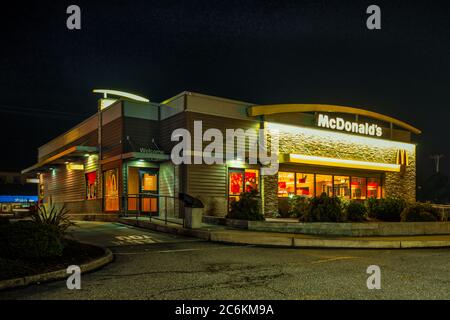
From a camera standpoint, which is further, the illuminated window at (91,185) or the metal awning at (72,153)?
the illuminated window at (91,185)

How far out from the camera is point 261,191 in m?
22.2

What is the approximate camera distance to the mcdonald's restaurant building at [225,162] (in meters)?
20.3

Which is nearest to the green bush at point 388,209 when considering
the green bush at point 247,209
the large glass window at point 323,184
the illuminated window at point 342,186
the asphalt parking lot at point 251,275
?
the green bush at point 247,209

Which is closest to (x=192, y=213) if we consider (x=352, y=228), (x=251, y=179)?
(x=352, y=228)

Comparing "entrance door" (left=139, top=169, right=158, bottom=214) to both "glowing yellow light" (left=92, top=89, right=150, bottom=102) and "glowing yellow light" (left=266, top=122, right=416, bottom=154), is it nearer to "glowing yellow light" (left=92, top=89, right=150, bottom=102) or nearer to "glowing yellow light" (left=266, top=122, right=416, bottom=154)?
"glowing yellow light" (left=92, top=89, right=150, bottom=102)

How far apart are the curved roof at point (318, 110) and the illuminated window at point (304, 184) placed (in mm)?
3861

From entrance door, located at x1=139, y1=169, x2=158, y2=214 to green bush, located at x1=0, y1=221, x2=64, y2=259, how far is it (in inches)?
453

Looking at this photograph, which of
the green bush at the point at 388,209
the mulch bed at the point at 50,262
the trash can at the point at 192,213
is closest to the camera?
the mulch bed at the point at 50,262

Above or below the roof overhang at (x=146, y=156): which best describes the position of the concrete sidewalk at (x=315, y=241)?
below

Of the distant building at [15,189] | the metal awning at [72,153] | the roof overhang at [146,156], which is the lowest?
the distant building at [15,189]

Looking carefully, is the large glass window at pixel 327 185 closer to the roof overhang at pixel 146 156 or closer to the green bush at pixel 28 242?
the roof overhang at pixel 146 156

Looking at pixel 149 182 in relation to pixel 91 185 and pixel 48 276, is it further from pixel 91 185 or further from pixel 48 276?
pixel 48 276
